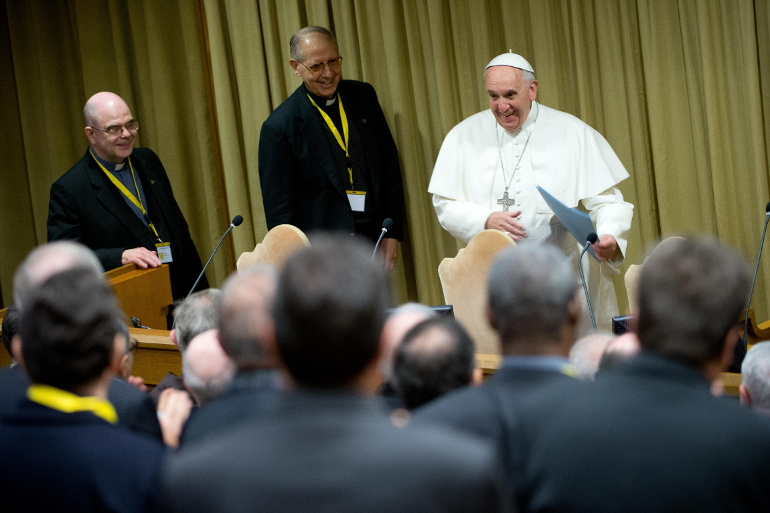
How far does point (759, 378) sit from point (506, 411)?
0.71 metres

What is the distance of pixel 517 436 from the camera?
5.10ft

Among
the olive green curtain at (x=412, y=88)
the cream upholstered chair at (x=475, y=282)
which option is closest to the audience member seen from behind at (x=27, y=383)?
the cream upholstered chair at (x=475, y=282)

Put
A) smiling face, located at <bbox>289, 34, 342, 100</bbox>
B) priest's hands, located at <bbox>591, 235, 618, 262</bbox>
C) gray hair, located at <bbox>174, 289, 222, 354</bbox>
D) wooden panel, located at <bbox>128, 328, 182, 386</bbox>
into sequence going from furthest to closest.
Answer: smiling face, located at <bbox>289, 34, 342, 100</bbox>
priest's hands, located at <bbox>591, 235, 618, 262</bbox>
wooden panel, located at <bbox>128, 328, 182, 386</bbox>
gray hair, located at <bbox>174, 289, 222, 354</bbox>

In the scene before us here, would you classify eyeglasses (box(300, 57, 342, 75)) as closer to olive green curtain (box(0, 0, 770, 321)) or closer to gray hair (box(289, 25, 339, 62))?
gray hair (box(289, 25, 339, 62))

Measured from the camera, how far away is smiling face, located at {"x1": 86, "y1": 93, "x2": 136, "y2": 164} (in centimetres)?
498

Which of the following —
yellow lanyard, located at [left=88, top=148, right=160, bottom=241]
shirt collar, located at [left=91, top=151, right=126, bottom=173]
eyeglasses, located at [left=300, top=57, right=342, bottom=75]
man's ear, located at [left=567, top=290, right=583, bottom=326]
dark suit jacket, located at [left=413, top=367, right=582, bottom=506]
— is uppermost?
eyeglasses, located at [left=300, top=57, right=342, bottom=75]

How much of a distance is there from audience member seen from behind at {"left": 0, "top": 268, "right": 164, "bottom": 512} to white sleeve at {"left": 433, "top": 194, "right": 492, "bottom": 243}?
2965 millimetres

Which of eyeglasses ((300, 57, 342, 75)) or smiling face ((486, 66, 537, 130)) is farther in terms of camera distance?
eyeglasses ((300, 57, 342, 75))

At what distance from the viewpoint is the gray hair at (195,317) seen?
245cm

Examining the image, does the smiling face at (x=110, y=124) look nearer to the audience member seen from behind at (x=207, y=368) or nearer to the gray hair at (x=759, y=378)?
the audience member seen from behind at (x=207, y=368)

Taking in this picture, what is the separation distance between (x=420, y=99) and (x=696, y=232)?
6.17ft

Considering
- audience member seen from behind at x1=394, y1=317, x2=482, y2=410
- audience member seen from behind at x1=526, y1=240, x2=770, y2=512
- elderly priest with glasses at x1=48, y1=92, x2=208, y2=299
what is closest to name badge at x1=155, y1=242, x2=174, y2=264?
elderly priest with glasses at x1=48, y1=92, x2=208, y2=299

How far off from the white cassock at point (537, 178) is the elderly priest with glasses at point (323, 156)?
584 millimetres

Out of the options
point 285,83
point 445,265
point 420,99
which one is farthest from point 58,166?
point 445,265
